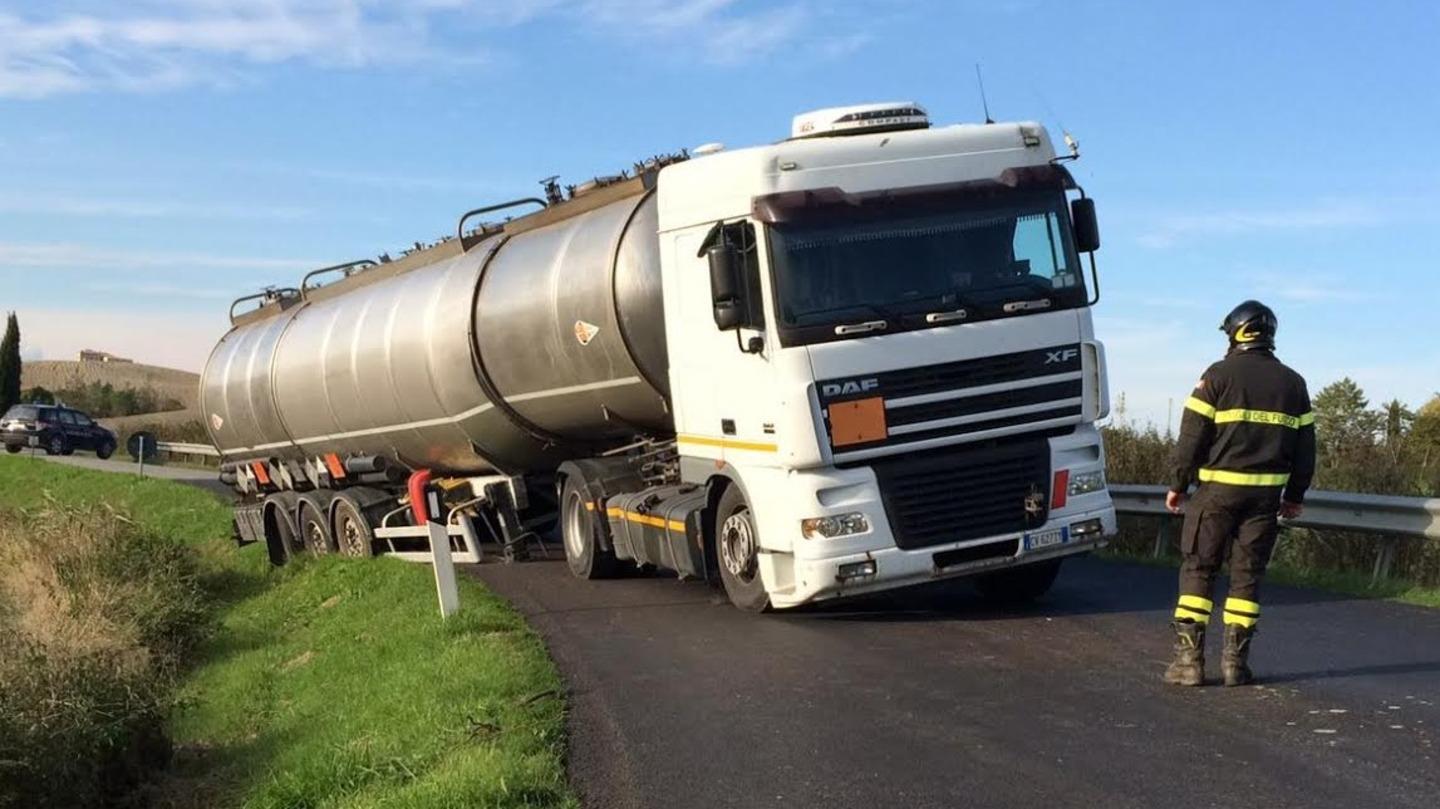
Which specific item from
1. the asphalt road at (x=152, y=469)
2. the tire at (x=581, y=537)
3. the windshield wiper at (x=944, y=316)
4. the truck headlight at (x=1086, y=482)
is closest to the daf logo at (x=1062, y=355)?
the windshield wiper at (x=944, y=316)

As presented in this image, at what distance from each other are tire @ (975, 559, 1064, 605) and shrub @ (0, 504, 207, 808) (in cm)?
639

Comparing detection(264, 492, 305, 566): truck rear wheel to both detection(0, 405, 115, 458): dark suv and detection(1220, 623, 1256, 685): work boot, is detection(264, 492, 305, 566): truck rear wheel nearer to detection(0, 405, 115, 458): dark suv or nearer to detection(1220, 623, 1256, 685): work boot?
detection(1220, 623, 1256, 685): work boot

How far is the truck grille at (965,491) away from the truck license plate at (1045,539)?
68mm

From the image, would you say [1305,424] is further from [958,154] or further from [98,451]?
[98,451]

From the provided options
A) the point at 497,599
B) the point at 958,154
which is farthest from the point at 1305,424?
the point at 497,599

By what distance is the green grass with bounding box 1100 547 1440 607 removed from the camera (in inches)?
368

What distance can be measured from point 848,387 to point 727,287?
3.28 feet

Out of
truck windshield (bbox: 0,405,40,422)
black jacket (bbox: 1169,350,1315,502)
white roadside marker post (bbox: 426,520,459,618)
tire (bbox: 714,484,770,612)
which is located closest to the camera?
black jacket (bbox: 1169,350,1315,502)

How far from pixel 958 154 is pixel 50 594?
12508 millimetres

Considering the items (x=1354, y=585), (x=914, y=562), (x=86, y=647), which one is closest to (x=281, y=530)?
(x=86, y=647)

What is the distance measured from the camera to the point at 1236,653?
22.3 ft

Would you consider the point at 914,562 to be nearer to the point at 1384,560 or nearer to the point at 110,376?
the point at 1384,560

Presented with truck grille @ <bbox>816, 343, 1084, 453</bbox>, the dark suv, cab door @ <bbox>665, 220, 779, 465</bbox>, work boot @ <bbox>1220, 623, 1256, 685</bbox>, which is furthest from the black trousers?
the dark suv

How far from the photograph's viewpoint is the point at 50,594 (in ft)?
54.2
